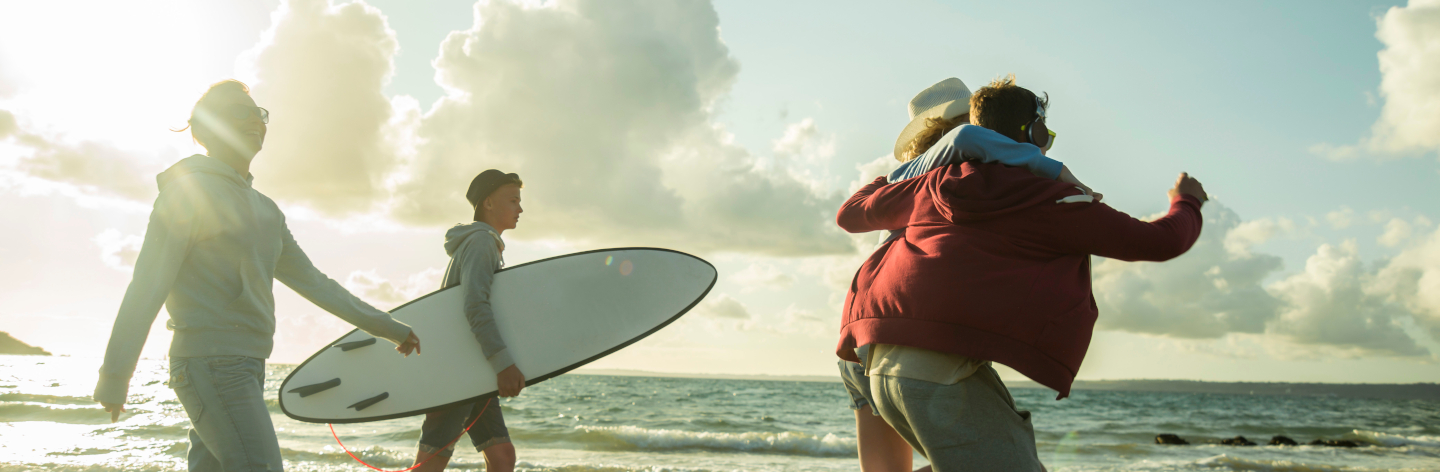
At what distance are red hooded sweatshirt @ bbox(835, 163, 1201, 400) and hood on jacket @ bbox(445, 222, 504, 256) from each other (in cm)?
221

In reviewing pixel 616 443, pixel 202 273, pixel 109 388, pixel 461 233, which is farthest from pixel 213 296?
pixel 616 443

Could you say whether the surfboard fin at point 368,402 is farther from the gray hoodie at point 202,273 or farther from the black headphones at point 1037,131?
the black headphones at point 1037,131

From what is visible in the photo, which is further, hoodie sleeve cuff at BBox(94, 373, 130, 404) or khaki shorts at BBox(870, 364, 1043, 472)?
Answer: hoodie sleeve cuff at BBox(94, 373, 130, 404)

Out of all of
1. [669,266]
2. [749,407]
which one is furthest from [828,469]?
[749,407]

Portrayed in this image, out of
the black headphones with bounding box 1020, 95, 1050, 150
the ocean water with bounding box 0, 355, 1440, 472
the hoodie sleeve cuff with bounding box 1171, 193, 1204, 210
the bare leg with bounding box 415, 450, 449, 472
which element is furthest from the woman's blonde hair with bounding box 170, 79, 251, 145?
the ocean water with bounding box 0, 355, 1440, 472

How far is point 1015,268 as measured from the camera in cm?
121

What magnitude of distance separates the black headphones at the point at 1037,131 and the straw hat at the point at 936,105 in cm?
49

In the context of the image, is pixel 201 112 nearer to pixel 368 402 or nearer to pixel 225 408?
pixel 225 408

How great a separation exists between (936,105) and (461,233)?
2118mm

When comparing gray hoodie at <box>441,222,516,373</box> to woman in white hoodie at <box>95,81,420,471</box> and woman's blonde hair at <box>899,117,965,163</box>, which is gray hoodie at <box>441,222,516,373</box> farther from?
woman's blonde hair at <box>899,117,965,163</box>

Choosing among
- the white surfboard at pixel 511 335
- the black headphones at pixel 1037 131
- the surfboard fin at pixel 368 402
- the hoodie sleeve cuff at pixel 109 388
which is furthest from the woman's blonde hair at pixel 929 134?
the surfboard fin at pixel 368 402

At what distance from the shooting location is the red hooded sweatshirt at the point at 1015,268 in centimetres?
120

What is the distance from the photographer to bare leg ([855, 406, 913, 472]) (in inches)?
75.0

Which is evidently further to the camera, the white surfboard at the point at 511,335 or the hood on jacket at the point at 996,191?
the white surfboard at the point at 511,335
